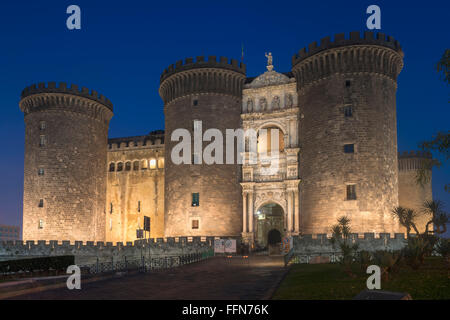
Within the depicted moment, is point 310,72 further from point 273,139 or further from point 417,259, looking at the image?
point 417,259

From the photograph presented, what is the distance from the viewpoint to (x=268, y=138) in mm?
42531

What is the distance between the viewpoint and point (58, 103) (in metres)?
45.7

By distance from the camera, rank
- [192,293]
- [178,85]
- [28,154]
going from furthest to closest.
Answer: [28,154], [178,85], [192,293]

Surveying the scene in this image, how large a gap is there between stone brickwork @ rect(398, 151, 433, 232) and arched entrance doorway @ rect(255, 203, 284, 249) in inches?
589

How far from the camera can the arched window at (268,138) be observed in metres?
42.1

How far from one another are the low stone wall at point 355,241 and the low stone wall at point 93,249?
8242 millimetres

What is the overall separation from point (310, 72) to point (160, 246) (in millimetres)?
19560

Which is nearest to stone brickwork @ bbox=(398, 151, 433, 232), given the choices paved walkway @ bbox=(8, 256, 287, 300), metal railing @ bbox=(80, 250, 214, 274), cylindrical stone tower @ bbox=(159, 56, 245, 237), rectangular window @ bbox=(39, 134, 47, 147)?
cylindrical stone tower @ bbox=(159, 56, 245, 237)

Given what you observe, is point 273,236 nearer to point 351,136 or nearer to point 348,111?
point 351,136

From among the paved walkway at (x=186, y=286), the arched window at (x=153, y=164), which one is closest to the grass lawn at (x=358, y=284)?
the paved walkway at (x=186, y=286)

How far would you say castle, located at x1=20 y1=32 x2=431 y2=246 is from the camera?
3584 centimetres

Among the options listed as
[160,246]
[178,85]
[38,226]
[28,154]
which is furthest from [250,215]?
[28,154]

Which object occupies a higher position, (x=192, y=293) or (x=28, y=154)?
(x=28, y=154)

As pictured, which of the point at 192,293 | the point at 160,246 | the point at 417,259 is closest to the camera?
the point at 192,293
